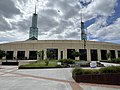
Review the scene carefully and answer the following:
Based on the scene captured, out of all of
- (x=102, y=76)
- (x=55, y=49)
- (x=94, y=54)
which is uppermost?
(x=55, y=49)

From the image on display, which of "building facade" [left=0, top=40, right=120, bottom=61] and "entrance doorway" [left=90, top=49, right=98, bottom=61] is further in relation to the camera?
"entrance doorway" [left=90, top=49, right=98, bottom=61]

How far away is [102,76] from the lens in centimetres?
1096

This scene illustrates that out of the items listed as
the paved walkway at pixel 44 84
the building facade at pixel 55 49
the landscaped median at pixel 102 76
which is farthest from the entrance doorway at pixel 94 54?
the landscaped median at pixel 102 76

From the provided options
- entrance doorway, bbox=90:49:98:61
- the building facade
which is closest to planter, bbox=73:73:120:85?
the building facade

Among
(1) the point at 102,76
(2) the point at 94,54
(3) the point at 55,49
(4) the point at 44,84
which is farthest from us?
(2) the point at 94,54

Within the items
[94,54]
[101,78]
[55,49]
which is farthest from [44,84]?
[94,54]

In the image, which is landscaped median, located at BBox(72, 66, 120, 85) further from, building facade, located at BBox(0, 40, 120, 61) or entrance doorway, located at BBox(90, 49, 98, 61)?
entrance doorway, located at BBox(90, 49, 98, 61)

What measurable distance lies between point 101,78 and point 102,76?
0.62ft

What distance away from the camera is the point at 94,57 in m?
64.6

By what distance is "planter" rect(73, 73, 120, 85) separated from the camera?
10.5m

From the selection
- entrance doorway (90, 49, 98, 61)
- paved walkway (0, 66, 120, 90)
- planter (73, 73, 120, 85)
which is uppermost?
entrance doorway (90, 49, 98, 61)

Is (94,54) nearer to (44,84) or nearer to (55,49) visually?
(55,49)

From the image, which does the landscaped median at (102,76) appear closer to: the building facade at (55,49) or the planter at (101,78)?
the planter at (101,78)

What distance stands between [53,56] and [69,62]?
98.8ft
